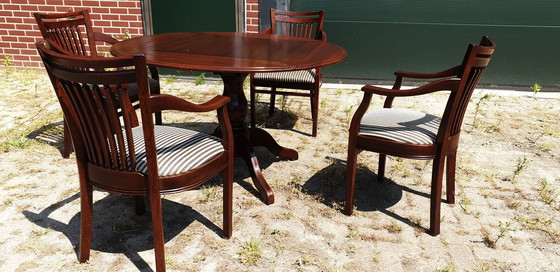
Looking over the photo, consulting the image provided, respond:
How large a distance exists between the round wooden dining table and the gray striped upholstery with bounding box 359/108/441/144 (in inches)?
15.7

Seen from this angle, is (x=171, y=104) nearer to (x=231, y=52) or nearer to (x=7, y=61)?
(x=231, y=52)

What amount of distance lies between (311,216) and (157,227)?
927 mm

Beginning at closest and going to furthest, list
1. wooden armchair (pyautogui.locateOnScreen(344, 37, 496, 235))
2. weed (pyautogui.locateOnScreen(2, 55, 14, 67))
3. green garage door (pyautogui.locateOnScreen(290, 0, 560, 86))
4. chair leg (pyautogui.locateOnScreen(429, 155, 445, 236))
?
wooden armchair (pyautogui.locateOnScreen(344, 37, 496, 235)) → chair leg (pyautogui.locateOnScreen(429, 155, 445, 236)) → green garage door (pyautogui.locateOnScreen(290, 0, 560, 86)) → weed (pyautogui.locateOnScreen(2, 55, 14, 67))

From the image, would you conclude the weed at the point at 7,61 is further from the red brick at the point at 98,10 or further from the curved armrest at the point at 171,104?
the curved armrest at the point at 171,104

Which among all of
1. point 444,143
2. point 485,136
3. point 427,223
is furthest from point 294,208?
point 485,136

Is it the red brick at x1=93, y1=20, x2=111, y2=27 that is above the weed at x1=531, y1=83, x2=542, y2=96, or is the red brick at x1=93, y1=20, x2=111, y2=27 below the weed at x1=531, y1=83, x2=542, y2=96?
above

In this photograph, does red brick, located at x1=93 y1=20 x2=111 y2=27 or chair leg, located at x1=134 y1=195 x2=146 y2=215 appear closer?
chair leg, located at x1=134 y1=195 x2=146 y2=215

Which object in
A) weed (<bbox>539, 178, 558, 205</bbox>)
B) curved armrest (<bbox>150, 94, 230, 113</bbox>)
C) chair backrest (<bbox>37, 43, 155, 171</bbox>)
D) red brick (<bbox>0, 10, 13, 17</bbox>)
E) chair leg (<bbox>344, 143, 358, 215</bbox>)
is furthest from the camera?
red brick (<bbox>0, 10, 13, 17</bbox>)

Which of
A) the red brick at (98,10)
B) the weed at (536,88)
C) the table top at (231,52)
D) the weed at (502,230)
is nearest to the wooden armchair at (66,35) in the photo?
the table top at (231,52)

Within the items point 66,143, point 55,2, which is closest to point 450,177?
point 66,143

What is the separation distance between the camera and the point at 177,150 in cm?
195

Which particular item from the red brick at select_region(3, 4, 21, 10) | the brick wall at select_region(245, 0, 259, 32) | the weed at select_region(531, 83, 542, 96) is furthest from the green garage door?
the red brick at select_region(3, 4, 21, 10)

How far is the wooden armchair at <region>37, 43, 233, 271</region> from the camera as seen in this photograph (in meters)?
1.57

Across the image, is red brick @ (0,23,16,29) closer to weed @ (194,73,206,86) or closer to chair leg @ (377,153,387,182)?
weed @ (194,73,206,86)
